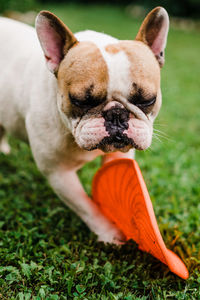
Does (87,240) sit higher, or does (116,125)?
(116,125)

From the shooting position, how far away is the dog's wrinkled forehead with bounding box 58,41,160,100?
2434 mm

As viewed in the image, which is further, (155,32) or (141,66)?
(155,32)

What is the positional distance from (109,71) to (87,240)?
1.54m

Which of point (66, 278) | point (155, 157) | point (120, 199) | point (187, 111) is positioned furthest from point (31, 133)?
point (187, 111)

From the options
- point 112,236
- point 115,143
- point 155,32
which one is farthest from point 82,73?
point 112,236

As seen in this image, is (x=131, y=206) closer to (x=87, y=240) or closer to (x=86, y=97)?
(x=87, y=240)

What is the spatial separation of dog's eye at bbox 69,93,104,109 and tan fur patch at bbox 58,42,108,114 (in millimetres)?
26

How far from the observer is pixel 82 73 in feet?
8.11

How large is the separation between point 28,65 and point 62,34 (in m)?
0.73

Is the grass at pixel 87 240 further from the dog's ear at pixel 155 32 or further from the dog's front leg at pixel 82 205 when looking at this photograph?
the dog's ear at pixel 155 32

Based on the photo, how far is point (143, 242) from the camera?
282 centimetres

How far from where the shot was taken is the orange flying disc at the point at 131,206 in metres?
2.50

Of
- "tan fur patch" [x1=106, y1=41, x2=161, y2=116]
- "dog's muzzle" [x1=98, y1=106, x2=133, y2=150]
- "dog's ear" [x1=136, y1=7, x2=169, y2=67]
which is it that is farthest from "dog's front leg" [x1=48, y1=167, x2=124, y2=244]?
"dog's ear" [x1=136, y1=7, x2=169, y2=67]

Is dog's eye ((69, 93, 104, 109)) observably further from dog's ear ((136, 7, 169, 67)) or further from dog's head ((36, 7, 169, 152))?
dog's ear ((136, 7, 169, 67))
